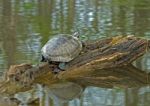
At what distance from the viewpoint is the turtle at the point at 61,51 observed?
8672 mm

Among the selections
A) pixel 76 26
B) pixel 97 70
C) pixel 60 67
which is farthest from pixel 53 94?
pixel 76 26

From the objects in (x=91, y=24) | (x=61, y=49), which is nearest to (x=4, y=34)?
(x=91, y=24)

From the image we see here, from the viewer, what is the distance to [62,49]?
29.0ft

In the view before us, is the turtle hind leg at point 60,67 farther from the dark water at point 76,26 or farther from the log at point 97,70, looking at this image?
the dark water at point 76,26

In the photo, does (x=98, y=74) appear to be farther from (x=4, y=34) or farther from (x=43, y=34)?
(x=4, y=34)

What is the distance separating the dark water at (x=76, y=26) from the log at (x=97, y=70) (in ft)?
0.99

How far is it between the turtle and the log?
0.09m

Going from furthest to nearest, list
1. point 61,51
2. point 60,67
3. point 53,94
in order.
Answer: point 61,51, point 60,67, point 53,94

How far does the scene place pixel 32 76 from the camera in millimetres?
8219

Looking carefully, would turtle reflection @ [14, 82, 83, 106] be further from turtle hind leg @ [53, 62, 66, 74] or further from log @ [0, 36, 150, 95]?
turtle hind leg @ [53, 62, 66, 74]

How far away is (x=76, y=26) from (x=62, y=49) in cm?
337

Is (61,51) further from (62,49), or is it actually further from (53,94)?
(53,94)

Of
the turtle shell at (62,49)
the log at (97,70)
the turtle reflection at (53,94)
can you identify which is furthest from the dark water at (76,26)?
the turtle shell at (62,49)

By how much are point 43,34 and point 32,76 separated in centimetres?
300
